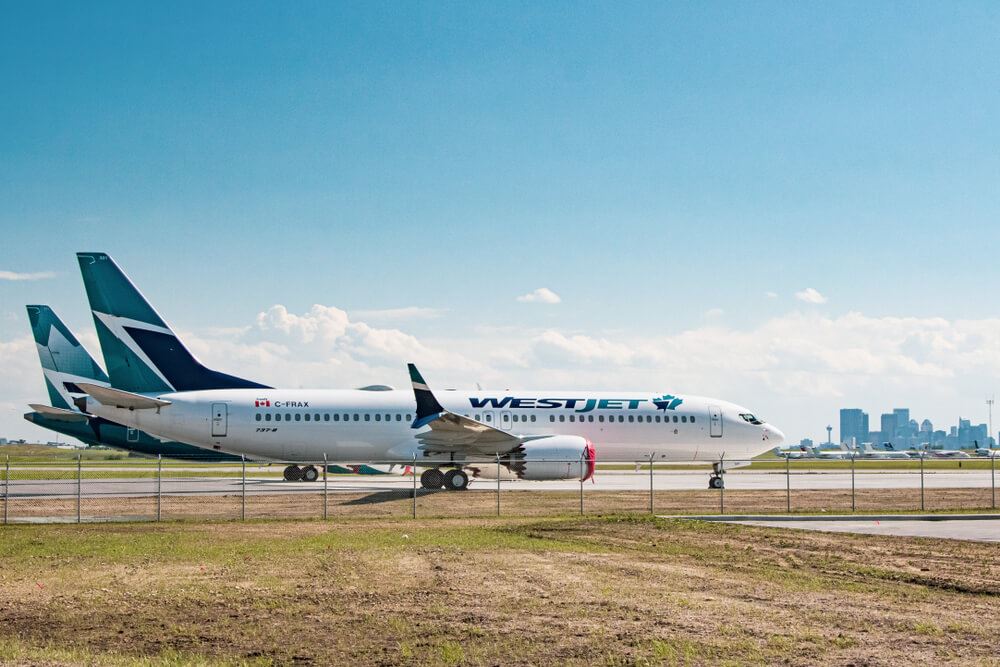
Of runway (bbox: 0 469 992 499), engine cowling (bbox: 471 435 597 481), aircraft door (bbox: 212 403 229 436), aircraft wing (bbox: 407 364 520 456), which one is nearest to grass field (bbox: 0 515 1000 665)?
engine cowling (bbox: 471 435 597 481)

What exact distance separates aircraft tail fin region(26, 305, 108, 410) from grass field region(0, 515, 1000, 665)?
24.6 m

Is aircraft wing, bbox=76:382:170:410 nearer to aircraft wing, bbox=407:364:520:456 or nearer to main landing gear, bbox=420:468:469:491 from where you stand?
aircraft wing, bbox=407:364:520:456

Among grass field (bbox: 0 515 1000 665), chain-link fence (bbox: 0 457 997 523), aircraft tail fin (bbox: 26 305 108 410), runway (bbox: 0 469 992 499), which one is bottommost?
runway (bbox: 0 469 992 499)

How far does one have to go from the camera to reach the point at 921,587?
43.0ft

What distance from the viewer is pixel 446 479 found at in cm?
3359

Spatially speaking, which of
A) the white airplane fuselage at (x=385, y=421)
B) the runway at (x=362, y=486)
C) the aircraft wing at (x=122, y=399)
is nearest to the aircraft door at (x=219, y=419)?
the white airplane fuselage at (x=385, y=421)

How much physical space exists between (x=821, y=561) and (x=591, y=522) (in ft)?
23.4

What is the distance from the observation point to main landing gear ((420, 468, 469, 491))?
33031 millimetres

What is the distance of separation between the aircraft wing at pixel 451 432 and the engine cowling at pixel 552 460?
4.64 ft

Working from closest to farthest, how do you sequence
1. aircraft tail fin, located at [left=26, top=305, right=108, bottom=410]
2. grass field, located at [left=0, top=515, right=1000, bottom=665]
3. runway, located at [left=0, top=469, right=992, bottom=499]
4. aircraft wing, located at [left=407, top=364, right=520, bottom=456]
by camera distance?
grass field, located at [left=0, top=515, right=1000, bottom=665]
runway, located at [left=0, top=469, right=992, bottom=499]
aircraft wing, located at [left=407, top=364, right=520, bottom=456]
aircraft tail fin, located at [left=26, top=305, right=108, bottom=410]

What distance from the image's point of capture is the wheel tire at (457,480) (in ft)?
108

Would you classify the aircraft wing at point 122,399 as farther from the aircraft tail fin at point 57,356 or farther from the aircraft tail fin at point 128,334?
the aircraft tail fin at point 57,356

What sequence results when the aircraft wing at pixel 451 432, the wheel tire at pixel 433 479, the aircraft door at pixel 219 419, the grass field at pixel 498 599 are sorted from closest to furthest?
the grass field at pixel 498 599 < the aircraft wing at pixel 451 432 < the wheel tire at pixel 433 479 < the aircraft door at pixel 219 419

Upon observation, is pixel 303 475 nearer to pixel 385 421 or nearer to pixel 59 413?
pixel 385 421
